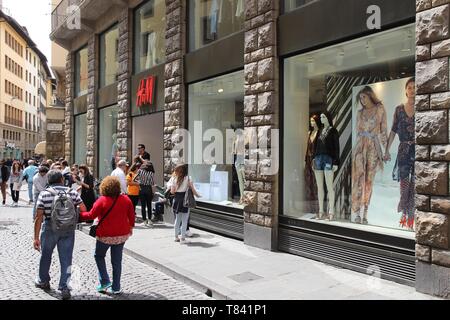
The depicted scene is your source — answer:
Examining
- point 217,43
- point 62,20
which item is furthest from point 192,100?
point 62,20

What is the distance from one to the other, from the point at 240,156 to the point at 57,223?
16.6 ft

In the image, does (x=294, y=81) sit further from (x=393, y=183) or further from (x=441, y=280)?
(x=441, y=280)

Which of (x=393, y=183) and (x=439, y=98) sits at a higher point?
(x=439, y=98)

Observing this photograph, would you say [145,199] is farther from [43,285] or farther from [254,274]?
[43,285]

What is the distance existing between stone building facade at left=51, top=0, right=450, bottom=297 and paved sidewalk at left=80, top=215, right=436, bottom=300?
1.55ft

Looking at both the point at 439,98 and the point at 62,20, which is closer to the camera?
the point at 439,98

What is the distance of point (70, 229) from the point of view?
19.9 ft

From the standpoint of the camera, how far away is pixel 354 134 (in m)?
7.80

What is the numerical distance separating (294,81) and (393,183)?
2676mm

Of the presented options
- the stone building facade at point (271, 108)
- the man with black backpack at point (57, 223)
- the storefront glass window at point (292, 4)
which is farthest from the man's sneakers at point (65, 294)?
the storefront glass window at point (292, 4)

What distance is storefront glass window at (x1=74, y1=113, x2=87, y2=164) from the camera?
19.9m

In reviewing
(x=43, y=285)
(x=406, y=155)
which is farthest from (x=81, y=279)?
(x=406, y=155)

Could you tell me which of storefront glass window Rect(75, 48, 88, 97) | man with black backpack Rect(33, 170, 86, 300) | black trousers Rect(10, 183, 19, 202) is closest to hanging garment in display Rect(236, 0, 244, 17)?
man with black backpack Rect(33, 170, 86, 300)

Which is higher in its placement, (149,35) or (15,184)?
(149,35)
